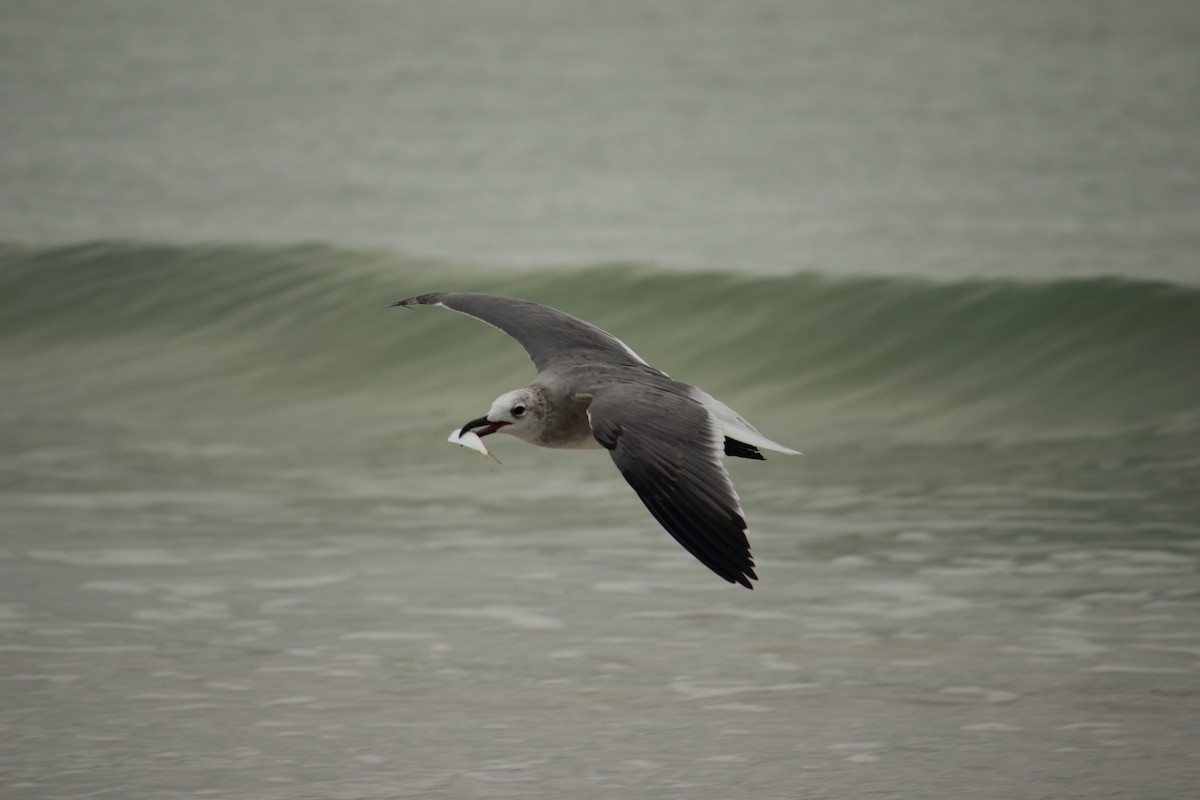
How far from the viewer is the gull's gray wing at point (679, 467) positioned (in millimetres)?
4062

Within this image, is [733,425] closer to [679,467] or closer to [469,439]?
[679,467]

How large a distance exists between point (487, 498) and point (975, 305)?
4786 mm

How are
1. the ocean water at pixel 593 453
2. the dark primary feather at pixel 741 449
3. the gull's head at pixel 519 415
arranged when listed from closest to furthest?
the gull's head at pixel 519 415, the dark primary feather at pixel 741 449, the ocean water at pixel 593 453

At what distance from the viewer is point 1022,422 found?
10.8 metres

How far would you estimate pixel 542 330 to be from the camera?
5.76m

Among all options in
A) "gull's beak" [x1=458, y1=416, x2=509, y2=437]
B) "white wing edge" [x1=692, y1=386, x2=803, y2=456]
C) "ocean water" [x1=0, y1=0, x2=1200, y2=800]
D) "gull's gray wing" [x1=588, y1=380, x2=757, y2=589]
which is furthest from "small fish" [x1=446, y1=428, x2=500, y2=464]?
"ocean water" [x1=0, y1=0, x2=1200, y2=800]

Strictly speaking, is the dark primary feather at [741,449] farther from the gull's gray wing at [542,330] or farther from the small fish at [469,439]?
the small fish at [469,439]

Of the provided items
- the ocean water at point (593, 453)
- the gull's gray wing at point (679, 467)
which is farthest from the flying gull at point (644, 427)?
the ocean water at point (593, 453)

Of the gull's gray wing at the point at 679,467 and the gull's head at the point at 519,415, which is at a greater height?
the gull's head at the point at 519,415

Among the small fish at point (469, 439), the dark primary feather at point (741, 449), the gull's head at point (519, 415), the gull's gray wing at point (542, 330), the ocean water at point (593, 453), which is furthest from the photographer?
the gull's gray wing at point (542, 330)

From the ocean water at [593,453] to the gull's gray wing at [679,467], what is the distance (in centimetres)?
97

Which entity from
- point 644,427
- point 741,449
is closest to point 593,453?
point 741,449

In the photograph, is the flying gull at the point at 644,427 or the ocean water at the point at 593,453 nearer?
the flying gull at the point at 644,427

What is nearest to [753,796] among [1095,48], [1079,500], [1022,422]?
[1079,500]
